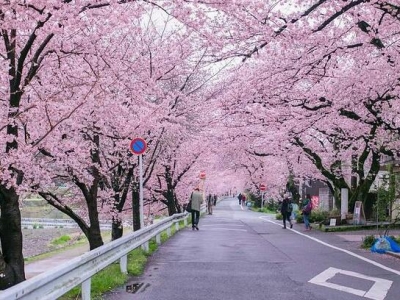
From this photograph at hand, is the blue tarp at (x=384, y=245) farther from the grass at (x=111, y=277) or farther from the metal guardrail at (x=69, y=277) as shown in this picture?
the metal guardrail at (x=69, y=277)

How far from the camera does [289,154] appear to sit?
103 feet

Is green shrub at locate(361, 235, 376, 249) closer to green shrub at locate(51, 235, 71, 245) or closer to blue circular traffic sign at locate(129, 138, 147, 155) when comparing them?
blue circular traffic sign at locate(129, 138, 147, 155)

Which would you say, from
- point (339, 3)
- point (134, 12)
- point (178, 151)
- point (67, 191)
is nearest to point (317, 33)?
point (339, 3)

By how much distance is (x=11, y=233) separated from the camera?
7.90m

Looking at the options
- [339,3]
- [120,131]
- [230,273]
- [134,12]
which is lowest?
[230,273]

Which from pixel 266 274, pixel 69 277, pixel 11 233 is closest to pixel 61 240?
pixel 266 274

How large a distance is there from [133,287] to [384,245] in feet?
25.4

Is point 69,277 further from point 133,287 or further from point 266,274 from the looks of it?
point 266,274

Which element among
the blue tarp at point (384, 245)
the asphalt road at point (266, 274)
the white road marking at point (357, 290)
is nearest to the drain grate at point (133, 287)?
the asphalt road at point (266, 274)

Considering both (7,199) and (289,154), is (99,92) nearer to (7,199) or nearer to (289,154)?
(7,199)

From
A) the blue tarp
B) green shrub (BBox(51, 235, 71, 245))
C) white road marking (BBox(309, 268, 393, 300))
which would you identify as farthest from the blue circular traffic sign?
green shrub (BBox(51, 235, 71, 245))

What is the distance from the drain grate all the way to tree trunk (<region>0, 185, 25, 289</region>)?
1.61 m

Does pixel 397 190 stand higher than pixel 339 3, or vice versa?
pixel 339 3

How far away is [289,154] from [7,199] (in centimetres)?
2494
